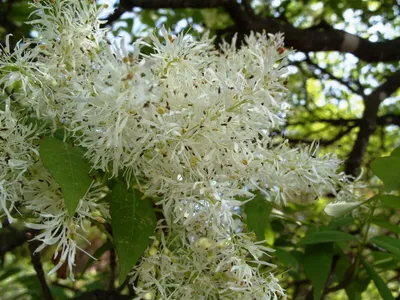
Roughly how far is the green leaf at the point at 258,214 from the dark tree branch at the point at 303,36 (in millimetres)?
927

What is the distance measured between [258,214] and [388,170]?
0.98 feet

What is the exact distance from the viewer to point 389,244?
3.71 ft

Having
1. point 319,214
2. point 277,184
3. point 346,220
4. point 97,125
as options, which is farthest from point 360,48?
point 97,125

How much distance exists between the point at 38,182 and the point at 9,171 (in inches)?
2.2

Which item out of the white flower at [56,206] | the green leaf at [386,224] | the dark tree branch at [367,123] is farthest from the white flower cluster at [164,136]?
the dark tree branch at [367,123]

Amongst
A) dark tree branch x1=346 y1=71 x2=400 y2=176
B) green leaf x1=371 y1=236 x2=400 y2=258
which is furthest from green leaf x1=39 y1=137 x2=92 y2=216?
dark tree branch x1=346 y1=71 x2=400 y2=176

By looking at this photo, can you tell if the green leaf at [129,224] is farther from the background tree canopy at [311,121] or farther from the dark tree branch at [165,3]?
the dark tree branch at [165,3]

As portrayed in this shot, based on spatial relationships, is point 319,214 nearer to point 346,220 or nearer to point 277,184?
point 346,220

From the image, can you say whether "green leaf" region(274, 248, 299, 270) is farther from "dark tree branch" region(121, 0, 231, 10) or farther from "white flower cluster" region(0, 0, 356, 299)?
"dark tree branch" region(121, 0, 231, 10)

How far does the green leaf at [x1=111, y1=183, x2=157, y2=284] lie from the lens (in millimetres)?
850

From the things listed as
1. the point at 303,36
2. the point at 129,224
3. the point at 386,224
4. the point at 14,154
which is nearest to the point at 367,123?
the point at 303,36

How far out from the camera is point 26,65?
3.10 feet

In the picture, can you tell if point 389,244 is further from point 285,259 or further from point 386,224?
point 285,259

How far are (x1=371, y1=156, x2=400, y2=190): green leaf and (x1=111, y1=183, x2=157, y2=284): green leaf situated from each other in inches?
19.1
